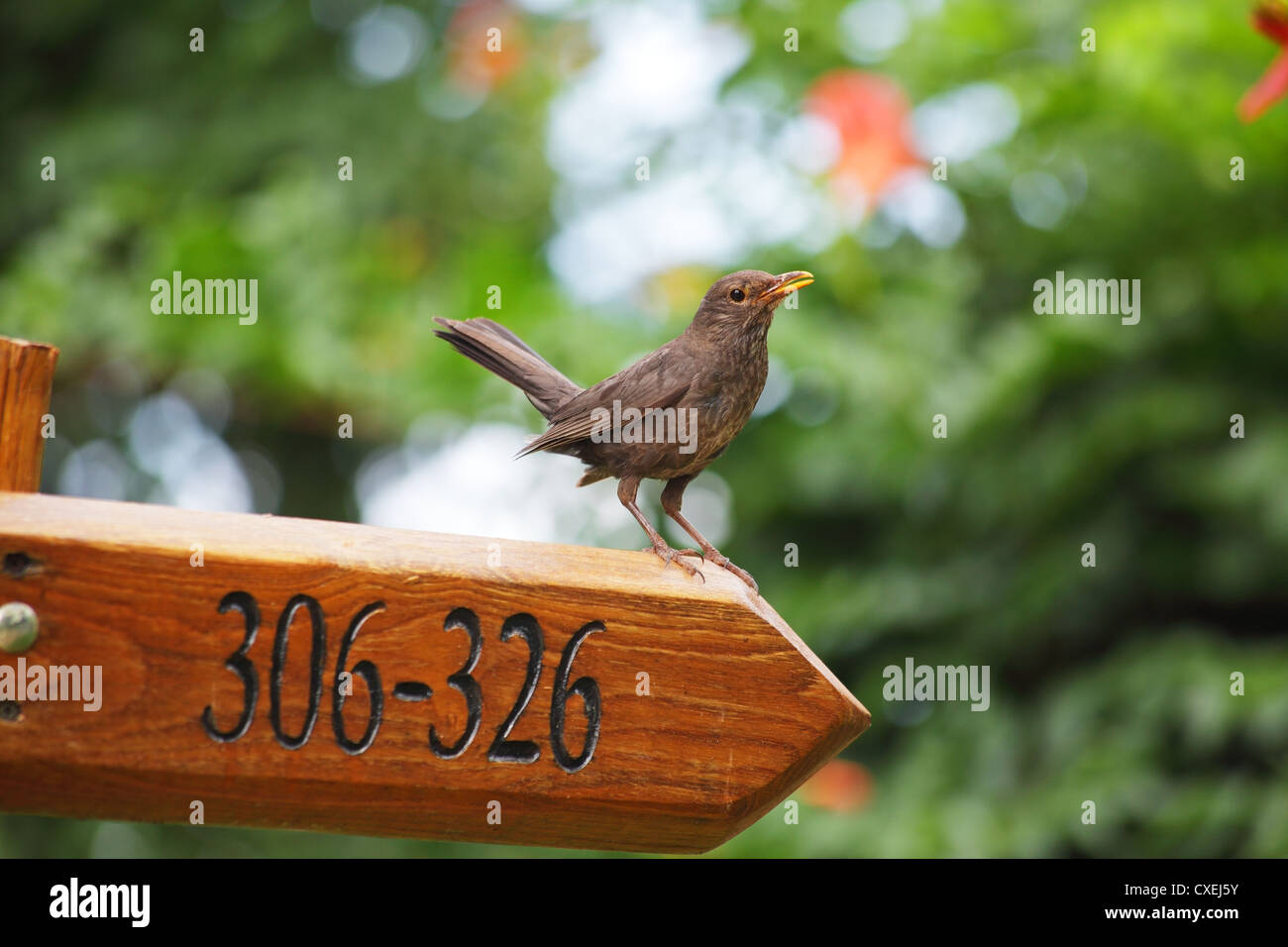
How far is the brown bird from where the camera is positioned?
68.5 inches

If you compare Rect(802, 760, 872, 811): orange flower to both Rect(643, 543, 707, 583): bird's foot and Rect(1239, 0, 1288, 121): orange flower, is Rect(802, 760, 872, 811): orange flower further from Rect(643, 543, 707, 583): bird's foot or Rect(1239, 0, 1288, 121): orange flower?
Rect(1239, 0, 1288, 121): orange flower

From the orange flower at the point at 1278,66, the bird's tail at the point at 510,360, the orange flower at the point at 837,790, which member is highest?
the orange flower at the point at 1278,66

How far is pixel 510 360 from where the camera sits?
189 cm

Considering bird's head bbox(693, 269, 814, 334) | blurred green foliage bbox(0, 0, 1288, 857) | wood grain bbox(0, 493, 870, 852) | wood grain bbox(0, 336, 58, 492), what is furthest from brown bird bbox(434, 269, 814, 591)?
blurred green foliage bbox(0, 0, 1288, 857)

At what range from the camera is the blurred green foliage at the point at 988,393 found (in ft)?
Result: 9.21

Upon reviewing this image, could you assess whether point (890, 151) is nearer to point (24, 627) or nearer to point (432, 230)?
point (432, 230)

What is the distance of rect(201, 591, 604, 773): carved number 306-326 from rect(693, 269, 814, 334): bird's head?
21.6 inches

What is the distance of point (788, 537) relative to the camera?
339 cm

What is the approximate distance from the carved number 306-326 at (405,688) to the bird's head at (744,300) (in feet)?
1.80

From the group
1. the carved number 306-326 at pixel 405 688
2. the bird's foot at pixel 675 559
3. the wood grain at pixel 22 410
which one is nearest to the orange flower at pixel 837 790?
the bird's foot at pixel 675 559

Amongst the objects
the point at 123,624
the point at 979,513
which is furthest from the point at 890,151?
A: the point at 123,624

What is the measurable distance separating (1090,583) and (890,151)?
3.89 ft

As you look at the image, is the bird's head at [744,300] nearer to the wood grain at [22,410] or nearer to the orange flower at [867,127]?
the wood grain at [22,410]

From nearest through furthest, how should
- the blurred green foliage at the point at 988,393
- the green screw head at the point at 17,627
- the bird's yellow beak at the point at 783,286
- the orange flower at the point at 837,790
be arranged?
the green screw head at the point at 17,627 < the bird's yellow beak at the point at 783,286 < the blurred green foliage at the point at 988,393 < the orange flower at the point at 837,790
